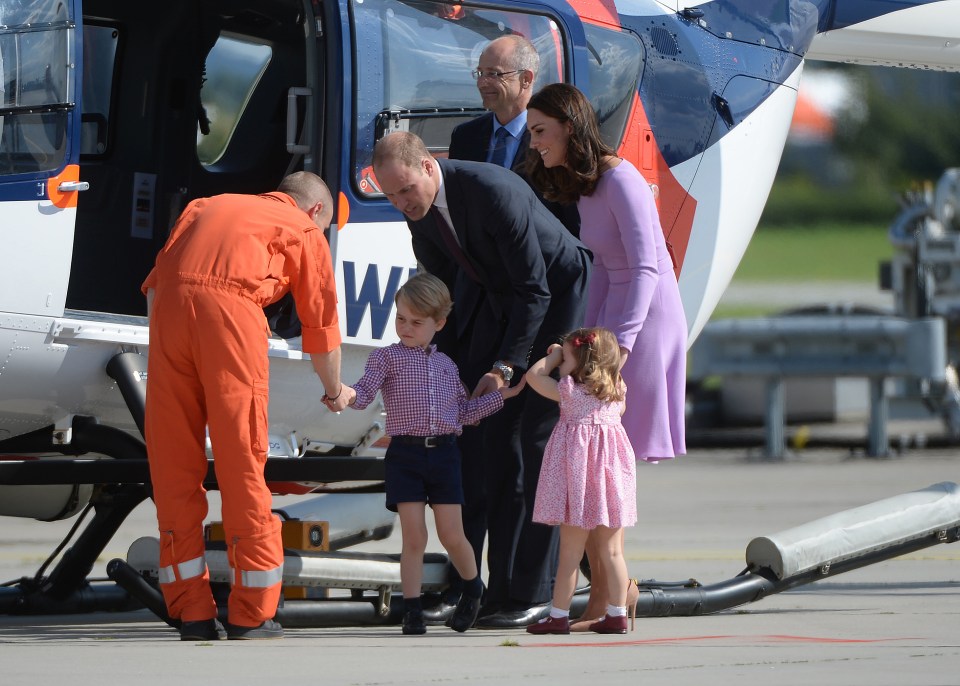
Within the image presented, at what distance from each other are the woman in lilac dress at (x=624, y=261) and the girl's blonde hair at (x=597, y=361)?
129 mm

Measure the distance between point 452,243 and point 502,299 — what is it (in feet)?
0.88

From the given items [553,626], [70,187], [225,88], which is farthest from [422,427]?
[225,88]

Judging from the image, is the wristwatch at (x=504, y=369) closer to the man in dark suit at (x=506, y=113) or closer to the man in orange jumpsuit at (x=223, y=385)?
the man in orange jumpsuit at (x=223, y=385)

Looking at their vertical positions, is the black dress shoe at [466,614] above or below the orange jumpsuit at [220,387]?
below

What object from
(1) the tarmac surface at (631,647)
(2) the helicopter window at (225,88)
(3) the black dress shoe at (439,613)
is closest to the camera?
(1) the tarmac surface at (631,647)

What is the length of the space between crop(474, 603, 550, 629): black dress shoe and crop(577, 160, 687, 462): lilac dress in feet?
2.14

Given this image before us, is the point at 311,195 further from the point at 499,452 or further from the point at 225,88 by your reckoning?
the point at 225,88

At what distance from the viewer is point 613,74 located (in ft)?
22.8

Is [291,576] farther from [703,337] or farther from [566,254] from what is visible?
[703,337]

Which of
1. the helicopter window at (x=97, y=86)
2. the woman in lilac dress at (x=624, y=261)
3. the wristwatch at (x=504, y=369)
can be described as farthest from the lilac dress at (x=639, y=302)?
the helicopter window at (x=97, y=86)

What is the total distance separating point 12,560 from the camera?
29.2 feet

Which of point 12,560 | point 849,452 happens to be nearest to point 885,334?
point 849,452

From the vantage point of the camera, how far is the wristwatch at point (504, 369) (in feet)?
17.6

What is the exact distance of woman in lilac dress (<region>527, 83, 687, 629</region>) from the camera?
5488 millimetres
